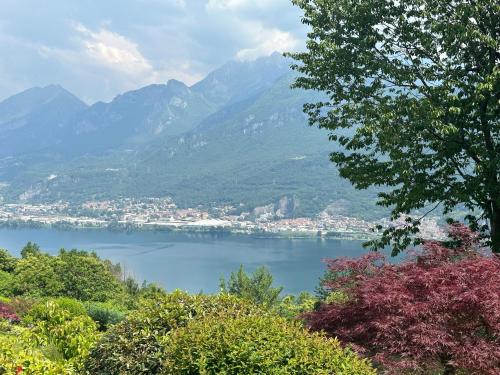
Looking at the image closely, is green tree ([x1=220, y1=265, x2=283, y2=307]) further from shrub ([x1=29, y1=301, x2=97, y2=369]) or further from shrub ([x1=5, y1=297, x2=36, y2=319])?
shrub ([x1=29, y1=301, x2=97, y2=369])

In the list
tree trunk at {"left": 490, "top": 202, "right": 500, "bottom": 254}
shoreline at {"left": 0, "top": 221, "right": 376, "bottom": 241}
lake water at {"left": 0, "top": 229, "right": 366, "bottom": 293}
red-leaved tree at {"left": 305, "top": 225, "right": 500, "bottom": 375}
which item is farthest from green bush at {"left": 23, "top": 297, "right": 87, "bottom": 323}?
shoreline at {"left": 0, "top": 221, "right": 376, "bottom": 241}

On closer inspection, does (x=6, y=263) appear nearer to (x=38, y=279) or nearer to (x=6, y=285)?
(x=6, y=285)

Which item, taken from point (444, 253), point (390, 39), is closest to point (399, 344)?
point (444, 253)

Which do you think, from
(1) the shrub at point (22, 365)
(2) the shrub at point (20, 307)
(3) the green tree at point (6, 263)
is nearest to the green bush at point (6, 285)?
(3) the green tree at point (6, 263)

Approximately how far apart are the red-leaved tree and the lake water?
182 ft

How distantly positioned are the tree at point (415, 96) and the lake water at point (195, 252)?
52.2 metres

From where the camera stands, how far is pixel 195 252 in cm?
11831

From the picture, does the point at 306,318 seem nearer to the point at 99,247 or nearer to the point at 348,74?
the point at 348,74

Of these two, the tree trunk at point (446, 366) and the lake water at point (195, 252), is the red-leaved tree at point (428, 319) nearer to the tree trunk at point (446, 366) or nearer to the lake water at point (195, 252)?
the tree trunk at point (446, 366)

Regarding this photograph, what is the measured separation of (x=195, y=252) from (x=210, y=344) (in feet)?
377

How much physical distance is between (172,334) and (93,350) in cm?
135

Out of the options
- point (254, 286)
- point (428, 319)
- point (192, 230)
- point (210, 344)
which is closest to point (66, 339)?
point (210, 344)

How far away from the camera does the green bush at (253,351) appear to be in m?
4.53

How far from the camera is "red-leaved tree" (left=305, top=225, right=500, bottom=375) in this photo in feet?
17.9
